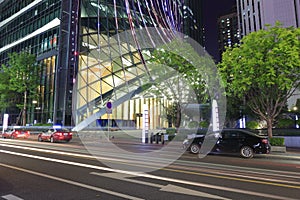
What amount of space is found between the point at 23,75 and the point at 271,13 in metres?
76.0

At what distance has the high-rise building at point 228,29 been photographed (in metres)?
173

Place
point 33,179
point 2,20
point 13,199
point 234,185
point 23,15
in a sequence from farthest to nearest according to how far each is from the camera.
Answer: point 2,20, point 23,15, point 33,179, point 234,185, point 13,199

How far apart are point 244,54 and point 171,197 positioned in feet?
42.8

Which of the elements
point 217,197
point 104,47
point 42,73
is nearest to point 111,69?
point 104,47

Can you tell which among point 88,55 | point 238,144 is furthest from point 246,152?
point 88,55

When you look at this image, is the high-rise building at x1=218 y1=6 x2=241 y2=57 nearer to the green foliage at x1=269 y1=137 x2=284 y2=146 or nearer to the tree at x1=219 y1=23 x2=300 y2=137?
the tree at x1=219 y1=23 x2=300 y2=137

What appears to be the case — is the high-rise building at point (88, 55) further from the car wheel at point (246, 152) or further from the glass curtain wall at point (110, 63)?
the car wheel at point (246, 152)

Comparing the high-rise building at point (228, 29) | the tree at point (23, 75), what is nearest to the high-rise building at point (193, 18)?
the tree at point (23, 75)

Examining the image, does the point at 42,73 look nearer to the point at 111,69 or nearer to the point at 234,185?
the point at 111,69

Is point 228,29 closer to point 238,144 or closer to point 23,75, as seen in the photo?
point 23,75

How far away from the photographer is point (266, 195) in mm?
5270

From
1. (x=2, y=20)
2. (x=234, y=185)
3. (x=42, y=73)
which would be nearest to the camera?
(x=234, y=185)

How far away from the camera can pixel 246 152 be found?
12.5 m

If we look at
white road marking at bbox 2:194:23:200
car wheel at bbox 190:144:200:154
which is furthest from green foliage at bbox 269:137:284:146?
white road marking at bbox 2:194:23:200
